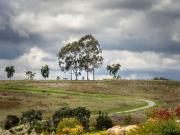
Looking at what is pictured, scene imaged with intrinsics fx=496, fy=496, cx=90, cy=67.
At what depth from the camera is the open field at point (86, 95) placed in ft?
314

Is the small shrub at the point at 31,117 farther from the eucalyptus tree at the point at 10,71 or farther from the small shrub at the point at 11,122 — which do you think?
the eucalyptus tree at the point at 10,71

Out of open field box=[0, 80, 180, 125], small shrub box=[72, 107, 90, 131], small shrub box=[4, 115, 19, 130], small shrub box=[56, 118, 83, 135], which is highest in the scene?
open field box=[0, 80, 180, 125]

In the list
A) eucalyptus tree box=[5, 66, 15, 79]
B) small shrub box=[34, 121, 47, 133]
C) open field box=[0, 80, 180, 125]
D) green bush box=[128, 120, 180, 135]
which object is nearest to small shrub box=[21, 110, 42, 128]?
small shrub box=[34, 121, 47, 133]

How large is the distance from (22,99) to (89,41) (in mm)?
69791

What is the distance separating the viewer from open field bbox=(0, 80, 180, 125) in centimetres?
9560

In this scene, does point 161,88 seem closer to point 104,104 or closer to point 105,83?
point 105,83

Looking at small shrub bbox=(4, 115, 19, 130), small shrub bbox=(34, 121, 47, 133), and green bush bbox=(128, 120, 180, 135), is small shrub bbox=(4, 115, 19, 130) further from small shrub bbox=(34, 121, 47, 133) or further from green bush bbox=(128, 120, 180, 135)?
green bush bbox=(128, 120, 180, 135)

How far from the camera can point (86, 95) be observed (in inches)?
4786

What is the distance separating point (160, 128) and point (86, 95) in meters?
92.4

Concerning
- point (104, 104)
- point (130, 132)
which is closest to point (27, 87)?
point (104, 104)

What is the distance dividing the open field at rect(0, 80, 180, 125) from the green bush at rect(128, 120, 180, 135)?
46.8 m

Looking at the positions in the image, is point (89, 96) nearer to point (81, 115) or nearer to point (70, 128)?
point (81, 115)

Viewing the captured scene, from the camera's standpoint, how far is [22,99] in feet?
341

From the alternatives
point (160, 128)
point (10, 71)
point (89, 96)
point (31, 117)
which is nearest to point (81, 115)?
point (31, 117)
